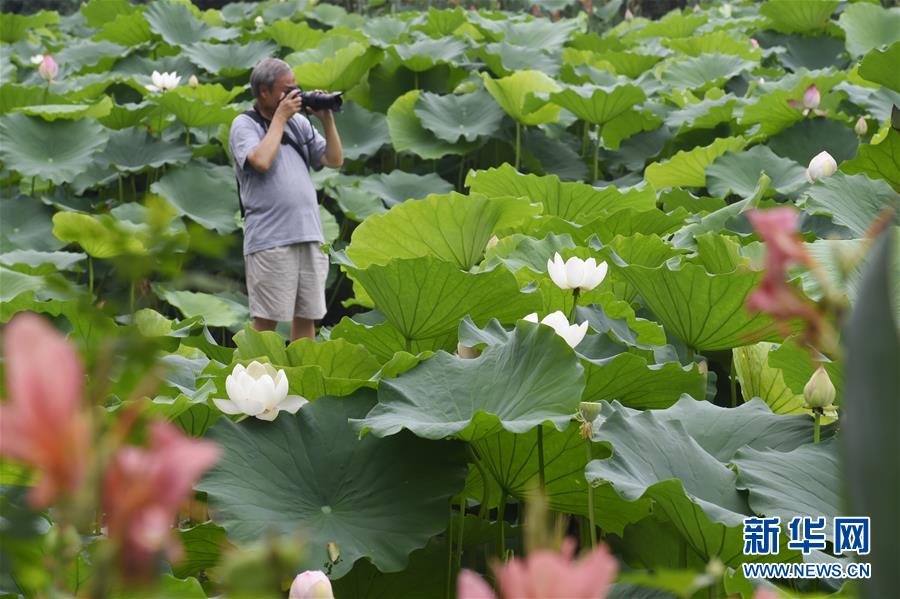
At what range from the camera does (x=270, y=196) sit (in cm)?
310

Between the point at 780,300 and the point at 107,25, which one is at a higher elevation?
the point at 107,25

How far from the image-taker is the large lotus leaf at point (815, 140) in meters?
3.33

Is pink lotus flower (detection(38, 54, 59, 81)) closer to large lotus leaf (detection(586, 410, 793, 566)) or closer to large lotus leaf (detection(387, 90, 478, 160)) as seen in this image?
large lotus leaf (detection(387, 90, 478, 160))

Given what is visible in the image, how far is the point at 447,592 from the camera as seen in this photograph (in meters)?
1.44

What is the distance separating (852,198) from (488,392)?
1098mm

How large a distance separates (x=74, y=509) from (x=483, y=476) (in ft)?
3.82

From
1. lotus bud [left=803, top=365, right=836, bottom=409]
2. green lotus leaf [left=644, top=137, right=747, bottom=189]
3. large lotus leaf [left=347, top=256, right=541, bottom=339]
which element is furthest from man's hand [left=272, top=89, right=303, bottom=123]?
lotus bud [left=803, top=365, right=836, bottom=409]

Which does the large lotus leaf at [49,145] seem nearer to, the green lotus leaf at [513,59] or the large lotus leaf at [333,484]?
the green lotus leaf at [513,59]

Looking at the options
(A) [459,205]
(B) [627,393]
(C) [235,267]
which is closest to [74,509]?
(B) [627,393]

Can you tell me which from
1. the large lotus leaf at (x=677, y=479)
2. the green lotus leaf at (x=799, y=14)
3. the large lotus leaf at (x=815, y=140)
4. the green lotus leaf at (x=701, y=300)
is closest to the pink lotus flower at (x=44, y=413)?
the large lotus leaf at (x=677, y=479)

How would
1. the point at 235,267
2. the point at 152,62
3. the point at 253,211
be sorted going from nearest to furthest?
the point at 253,211, the point at 235,267, the point at 152,62

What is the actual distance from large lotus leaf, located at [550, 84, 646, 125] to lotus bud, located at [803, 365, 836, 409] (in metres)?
2.70

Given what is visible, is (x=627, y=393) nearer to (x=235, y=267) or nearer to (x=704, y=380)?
(x=704, y=380)

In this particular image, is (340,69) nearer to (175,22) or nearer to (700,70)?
(700,70)
